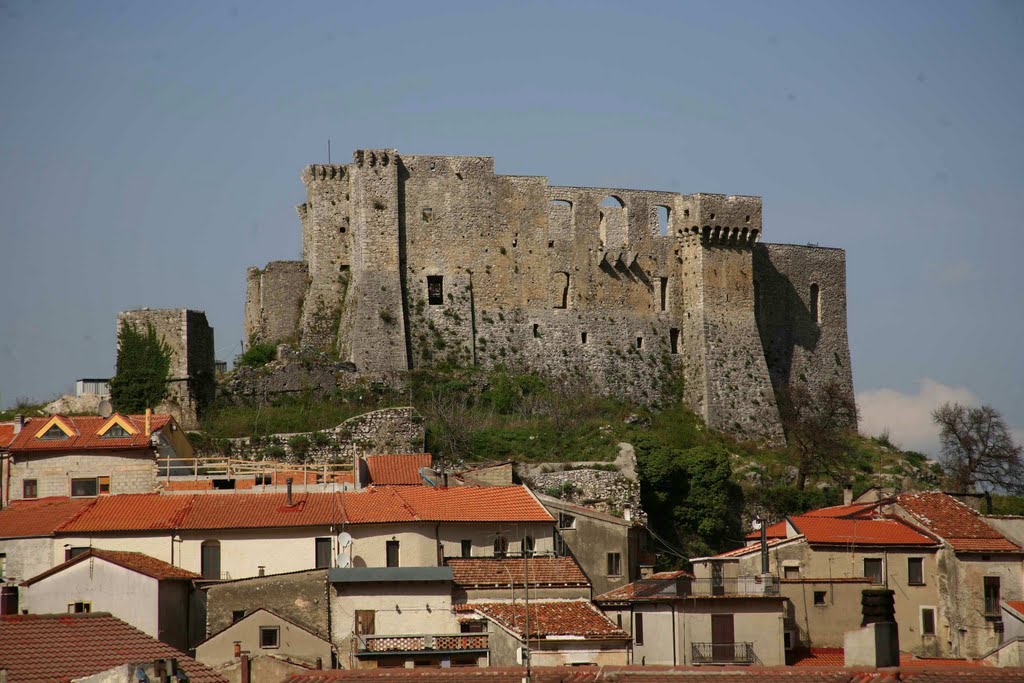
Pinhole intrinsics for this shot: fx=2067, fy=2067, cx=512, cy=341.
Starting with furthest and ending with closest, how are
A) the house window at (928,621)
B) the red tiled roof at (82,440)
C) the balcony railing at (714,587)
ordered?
1. the red tiled roof at (82,440)
2. the house window at (928,621)
3. the balcony railing at (714,587)

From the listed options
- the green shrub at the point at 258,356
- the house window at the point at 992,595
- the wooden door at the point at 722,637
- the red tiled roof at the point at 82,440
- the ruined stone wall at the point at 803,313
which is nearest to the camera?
the wooden door at the point at 722,637

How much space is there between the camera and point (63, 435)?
6106cm

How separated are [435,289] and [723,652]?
31619 mm

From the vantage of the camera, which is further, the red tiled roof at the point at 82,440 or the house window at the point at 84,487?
the red tiled roof at the point at 82,440

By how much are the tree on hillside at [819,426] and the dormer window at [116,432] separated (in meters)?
24.0

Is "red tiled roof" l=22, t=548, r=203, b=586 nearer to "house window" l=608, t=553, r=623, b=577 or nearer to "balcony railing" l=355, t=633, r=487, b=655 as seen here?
"balcony railing" l=355, t=633, r=487, b=655

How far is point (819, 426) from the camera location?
261 feet

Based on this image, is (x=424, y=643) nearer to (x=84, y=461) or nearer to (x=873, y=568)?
(x=873, y=568)

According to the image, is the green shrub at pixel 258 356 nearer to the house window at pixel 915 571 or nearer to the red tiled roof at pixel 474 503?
the red tiled roof at pixel 474 503

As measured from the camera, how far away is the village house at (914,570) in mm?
51875

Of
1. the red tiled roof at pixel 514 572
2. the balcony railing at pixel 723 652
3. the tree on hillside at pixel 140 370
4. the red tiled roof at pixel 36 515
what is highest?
the tree on hillside at pixel 140 370

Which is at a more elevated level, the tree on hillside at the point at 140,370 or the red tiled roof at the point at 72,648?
the tree on hillside at the point at 140,370

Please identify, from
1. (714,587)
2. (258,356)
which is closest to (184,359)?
(258,356)

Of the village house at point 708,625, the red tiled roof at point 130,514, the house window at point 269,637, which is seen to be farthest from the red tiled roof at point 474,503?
the house window at point 269,637
